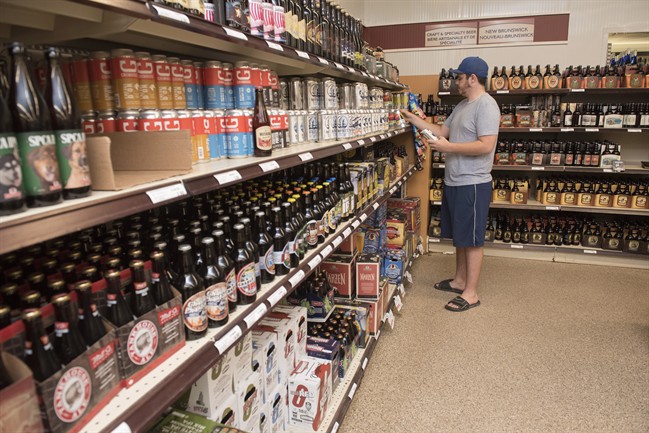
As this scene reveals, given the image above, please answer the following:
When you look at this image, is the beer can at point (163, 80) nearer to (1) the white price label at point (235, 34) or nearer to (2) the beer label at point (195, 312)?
(1) the white price label at point (235, 34)

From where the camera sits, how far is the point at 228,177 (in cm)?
138

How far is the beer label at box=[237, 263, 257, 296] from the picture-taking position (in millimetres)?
1581

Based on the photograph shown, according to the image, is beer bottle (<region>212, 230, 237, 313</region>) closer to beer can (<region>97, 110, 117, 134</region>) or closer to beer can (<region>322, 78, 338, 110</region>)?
beer can (<region>97, 110, 117, 134</region>)

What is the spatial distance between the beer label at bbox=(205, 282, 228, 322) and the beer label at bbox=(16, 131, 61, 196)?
2.06ft

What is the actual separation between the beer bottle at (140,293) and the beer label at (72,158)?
11.5 inches

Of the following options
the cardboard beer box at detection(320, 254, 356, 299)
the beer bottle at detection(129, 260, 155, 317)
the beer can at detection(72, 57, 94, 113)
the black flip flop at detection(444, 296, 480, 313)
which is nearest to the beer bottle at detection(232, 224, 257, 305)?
the beer bottle at detection(129, 260, 155, 317)

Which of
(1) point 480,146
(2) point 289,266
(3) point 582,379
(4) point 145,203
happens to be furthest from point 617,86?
(4) point 145,203

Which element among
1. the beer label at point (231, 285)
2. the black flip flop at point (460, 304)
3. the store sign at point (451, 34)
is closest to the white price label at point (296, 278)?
the beer label at point (231, 285)

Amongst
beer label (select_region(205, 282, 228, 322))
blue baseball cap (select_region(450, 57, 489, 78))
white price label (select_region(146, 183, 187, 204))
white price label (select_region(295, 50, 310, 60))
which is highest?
blue baseball cap (select_region(450, 57, 489, 78))

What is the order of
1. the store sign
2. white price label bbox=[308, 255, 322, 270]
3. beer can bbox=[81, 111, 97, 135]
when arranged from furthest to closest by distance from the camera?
the store sign → white price label bbox=[308, 255, 322, 270] → beer can bbox=[81, 111, 97, 135]

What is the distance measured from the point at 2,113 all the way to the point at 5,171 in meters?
0.11

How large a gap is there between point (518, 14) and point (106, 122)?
18.8ft

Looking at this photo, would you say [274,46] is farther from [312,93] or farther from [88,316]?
[88,316]

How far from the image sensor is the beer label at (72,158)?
2.97 ft
